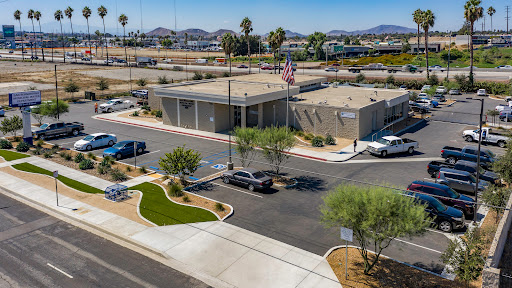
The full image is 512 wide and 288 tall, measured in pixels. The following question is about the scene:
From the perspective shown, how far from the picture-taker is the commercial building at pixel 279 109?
4506 cm

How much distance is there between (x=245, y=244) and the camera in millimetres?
21469

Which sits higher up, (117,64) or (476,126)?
(117,64)

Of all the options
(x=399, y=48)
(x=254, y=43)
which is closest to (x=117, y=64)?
(x=254, y=43)

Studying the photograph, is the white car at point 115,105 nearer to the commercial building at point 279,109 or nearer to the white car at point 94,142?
the commercial building at point 279,109

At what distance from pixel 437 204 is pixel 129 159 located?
26138 mm

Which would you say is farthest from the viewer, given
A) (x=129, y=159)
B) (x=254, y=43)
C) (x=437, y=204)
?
(x=254, y=43)

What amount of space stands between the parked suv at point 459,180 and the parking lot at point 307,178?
2.44 metres

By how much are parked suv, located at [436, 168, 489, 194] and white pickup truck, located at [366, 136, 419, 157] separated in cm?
809

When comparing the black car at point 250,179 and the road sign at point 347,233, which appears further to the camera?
the black car at point 250,179

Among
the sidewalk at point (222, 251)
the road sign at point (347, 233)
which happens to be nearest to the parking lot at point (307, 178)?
the sidewalk at point (222, 251)

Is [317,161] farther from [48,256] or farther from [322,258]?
[48,256]

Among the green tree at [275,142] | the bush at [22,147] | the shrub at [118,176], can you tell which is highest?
the green tree at [275,142]

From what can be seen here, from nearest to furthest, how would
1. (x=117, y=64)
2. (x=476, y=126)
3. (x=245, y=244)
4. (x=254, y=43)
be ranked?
(x=245, y=244) → (x=476, y=126) → (x=117, y=64) → (x=254, y=43)

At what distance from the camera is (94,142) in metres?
41.0
